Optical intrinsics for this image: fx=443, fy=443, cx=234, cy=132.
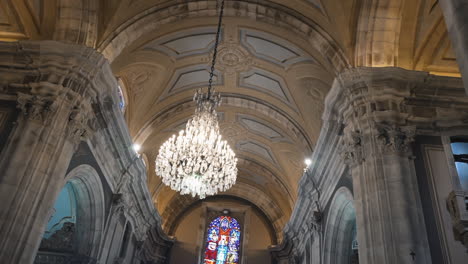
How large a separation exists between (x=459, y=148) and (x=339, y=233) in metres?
3.92

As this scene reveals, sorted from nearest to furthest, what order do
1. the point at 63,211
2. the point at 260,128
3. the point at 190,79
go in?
the point at 63,211
the point at 190,79
the point at 260,128

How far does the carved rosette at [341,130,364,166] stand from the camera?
7.85m

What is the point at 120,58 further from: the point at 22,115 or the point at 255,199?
the point at 255,199

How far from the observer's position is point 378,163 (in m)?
7.39

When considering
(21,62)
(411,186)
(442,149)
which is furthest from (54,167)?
(442,149)

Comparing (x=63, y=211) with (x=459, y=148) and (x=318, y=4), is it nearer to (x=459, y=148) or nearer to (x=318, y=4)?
(x=318, y=4)

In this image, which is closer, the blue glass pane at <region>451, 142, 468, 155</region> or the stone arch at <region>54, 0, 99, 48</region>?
the blue glass pane at <region>451, 142, 468, 155</region>

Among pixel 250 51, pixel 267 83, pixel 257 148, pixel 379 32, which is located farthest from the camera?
pixel 257 148

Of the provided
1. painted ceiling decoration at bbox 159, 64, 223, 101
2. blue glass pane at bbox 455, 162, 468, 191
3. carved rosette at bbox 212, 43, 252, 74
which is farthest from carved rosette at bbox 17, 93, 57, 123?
blue glass pane at bbox 455, 162, 468, 191

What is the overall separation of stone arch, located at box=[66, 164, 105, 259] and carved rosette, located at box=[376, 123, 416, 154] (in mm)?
6442

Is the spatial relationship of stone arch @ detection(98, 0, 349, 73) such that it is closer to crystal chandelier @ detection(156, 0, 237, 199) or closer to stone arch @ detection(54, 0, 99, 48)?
stone arch @ detection(54, 0, 99, 48)

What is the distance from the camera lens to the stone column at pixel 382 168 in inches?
260

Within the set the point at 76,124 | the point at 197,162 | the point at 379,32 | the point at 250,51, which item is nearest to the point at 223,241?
the point at 250,51

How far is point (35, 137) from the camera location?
7.86 metres
